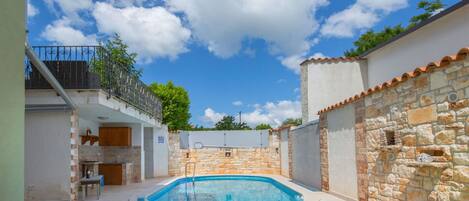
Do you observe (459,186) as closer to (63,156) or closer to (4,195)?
(4,195)

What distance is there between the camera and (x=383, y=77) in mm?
14305

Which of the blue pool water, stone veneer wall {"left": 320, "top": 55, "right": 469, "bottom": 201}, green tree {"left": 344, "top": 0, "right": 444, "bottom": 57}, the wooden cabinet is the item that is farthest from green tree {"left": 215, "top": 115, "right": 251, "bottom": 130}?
stone veneer wall {"left": 320, "top": 55, "right": 469, "bottom": 201}

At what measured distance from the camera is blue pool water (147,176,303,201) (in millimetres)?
12992

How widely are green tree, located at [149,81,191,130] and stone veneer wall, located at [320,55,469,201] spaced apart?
942 inches

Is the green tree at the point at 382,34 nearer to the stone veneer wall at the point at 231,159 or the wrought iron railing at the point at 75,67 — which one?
the stone veneer wall at the point at 231,159

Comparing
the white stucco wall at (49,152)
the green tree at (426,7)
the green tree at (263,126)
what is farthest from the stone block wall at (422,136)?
the green tree at (263,126)

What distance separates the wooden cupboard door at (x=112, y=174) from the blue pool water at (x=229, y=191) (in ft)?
6.74

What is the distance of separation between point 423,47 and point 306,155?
553cm

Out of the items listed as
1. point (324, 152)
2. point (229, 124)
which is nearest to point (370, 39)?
point (324, 152)

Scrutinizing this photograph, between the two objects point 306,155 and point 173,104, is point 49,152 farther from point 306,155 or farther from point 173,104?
point 173,104

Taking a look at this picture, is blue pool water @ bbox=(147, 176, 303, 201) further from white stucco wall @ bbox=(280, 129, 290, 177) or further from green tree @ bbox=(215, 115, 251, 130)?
green tree @ bbox=(215, 115, 251, 130)

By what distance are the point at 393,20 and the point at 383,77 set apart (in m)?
12.0

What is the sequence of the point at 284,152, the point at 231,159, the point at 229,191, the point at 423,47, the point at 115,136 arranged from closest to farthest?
the point at 423,47, the point at 229,191, the point at 115,136, the point at 284,152, the point at 231,159

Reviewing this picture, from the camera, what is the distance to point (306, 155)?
14883mm
